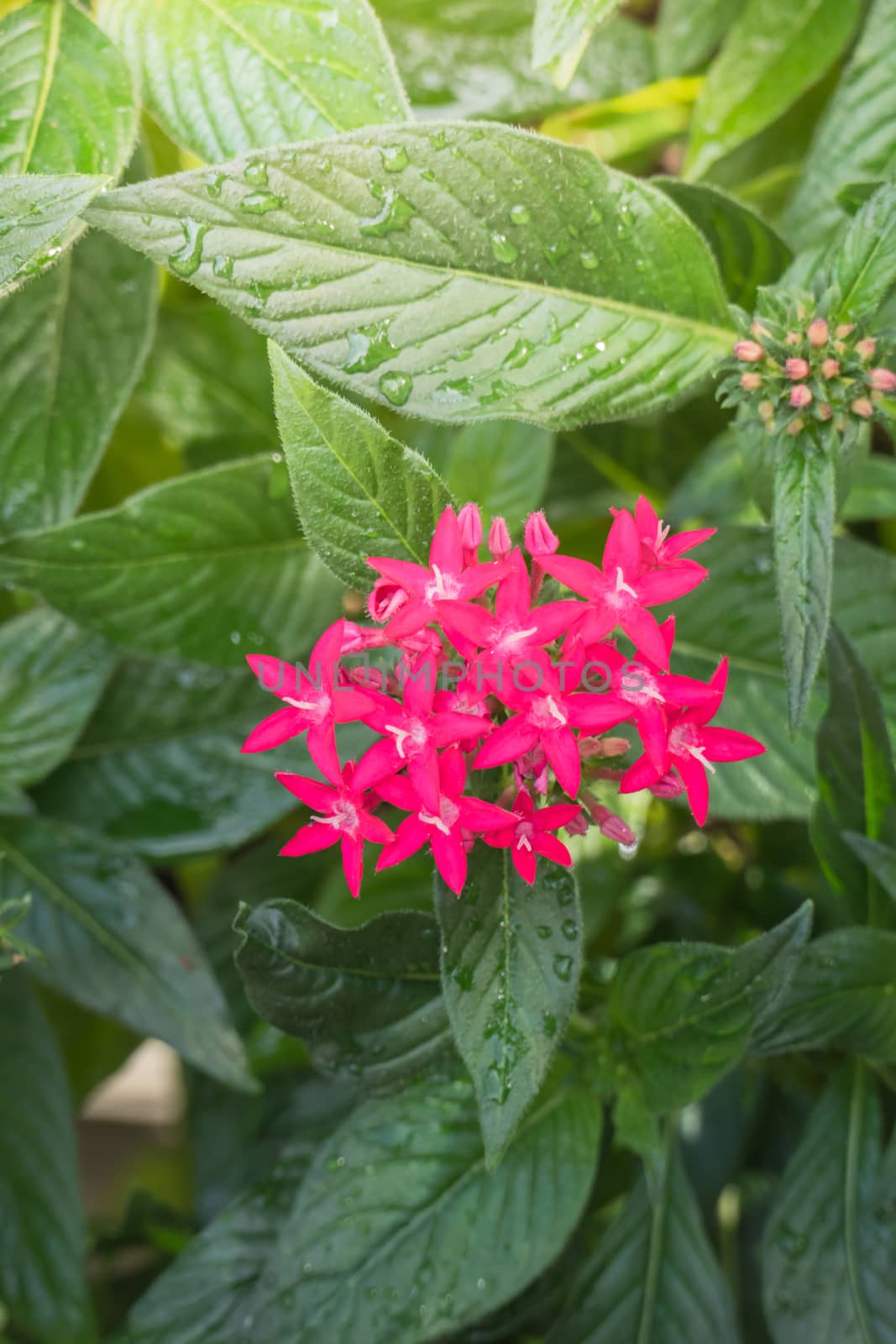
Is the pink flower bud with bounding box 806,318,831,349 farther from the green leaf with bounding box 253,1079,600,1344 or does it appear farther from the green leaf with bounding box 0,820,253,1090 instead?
the green leaf with bounding box 0,820,253,1090

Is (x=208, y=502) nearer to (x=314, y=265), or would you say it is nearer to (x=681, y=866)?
(x=314, y=265)

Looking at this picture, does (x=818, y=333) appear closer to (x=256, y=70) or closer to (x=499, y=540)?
(x=499, y=540)

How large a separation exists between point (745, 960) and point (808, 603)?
199 mm

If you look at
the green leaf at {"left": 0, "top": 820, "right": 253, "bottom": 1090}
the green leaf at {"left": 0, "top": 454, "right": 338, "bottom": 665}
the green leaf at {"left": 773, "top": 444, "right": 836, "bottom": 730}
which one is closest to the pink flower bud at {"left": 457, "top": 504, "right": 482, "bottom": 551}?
the green leaf at {"left": 773, "top": 444, "right": 836, "bottom": 730}

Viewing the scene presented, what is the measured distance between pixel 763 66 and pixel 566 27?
0.43m

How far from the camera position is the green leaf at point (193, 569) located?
0.74 meters

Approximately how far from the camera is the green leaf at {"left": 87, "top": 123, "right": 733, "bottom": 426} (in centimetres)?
53

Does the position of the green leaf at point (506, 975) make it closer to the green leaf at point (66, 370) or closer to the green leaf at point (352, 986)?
the green leaf at point (352, 986)

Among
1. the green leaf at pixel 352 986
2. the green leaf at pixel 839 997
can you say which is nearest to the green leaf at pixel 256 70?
the green leaf at pixel 352 986

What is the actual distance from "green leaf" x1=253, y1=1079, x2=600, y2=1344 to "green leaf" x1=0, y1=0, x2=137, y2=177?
0.65m

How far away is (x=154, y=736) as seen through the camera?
0.97 m

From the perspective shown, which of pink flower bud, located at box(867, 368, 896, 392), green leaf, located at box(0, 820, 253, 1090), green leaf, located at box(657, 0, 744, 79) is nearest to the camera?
pink flower bud, located at box(867, 368, 896, 392)

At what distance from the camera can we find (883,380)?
58 cm

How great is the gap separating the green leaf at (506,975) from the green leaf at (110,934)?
→ 373 millimetres
